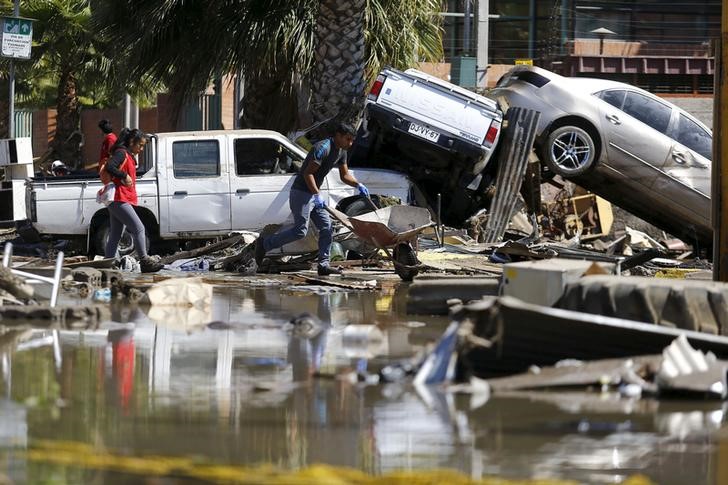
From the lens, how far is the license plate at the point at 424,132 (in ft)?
58.3

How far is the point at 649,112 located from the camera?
63.1 ft

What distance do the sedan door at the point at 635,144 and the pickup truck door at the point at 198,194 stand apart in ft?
18.1

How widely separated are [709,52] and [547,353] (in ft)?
112

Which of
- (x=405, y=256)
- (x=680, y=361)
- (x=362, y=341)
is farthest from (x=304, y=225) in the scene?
(x=680, y=361)

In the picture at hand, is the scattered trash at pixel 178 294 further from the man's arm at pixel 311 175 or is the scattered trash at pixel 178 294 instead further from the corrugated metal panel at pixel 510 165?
the corrugated metal panel at pixel 510 165

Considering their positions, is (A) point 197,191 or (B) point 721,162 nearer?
(B) point 721,162

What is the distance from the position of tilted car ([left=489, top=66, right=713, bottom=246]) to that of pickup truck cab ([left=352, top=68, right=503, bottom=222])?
996 millimetres

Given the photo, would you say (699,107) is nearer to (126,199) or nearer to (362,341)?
(126,199)

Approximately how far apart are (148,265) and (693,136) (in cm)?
858

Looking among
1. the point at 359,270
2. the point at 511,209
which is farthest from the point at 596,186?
the point at 359,270

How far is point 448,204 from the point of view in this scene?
62.9 feet

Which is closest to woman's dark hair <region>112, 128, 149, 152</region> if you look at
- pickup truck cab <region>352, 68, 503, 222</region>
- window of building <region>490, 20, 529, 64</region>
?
pickup truck cab <region>352, 68, 503, 222</region>

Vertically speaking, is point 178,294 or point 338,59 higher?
point 338,59

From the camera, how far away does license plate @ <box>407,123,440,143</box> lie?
17.8 m
